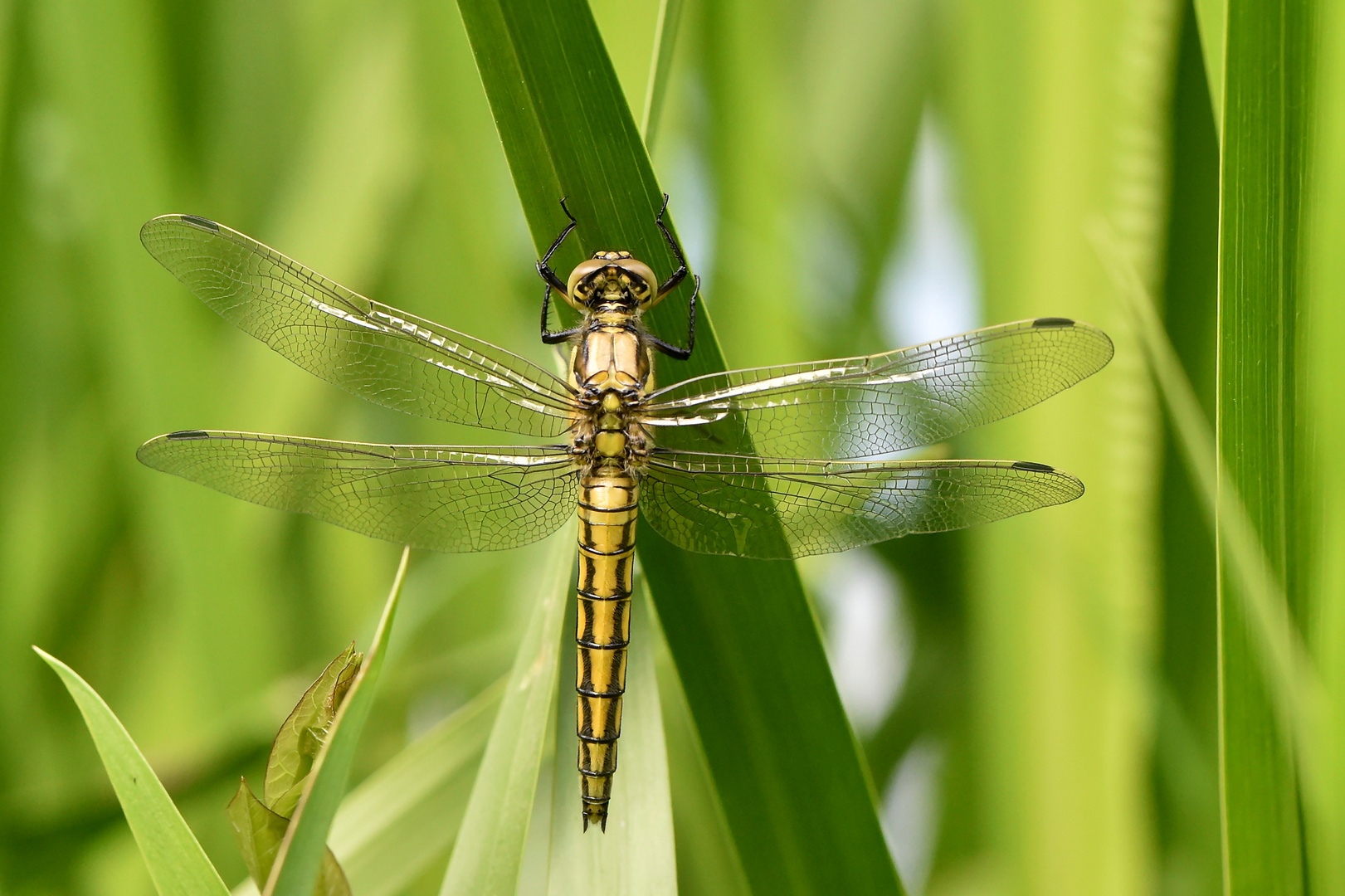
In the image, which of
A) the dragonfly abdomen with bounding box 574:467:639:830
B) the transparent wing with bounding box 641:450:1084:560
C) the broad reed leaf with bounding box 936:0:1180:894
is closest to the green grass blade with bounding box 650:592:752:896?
the dragonfly abdomen with bounding box 574:467:639:830

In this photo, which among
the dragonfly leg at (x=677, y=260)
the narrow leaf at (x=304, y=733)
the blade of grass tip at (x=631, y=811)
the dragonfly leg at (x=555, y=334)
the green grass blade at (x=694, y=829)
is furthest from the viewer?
the green grass blade at (x=694, y=829)

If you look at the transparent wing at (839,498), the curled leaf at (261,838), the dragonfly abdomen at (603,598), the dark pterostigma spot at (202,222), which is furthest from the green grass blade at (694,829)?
the dark pterostigma spot at (202,222)

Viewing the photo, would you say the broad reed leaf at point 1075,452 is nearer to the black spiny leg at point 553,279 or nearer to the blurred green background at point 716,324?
the blurred green background at point 716,324

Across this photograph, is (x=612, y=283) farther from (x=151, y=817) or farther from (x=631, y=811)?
(x=151, y=817)

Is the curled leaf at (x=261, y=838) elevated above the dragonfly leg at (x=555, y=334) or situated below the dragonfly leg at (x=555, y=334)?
below

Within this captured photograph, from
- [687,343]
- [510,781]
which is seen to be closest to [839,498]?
[687,343]

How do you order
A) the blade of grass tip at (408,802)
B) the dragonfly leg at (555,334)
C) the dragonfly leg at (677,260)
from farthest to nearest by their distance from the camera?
the dragonfly leg at (555,334) < the blade of grass tip at (408,802) < the dragonfly leg at (677,260)

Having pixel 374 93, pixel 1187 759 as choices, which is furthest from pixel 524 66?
pixel 1187 759
